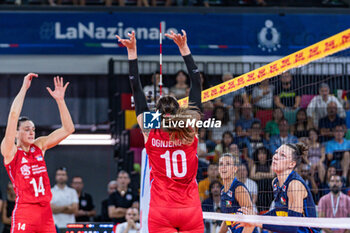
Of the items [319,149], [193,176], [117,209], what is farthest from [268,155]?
[193,176]

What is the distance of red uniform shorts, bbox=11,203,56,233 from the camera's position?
6613 millimetres

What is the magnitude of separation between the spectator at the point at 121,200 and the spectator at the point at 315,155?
341 cm

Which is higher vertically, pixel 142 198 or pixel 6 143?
pixel 6 143

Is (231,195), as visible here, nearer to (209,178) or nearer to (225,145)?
(209,178)

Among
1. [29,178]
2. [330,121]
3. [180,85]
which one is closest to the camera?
[29,178]

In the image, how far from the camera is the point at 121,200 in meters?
12.1

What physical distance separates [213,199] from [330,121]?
283cm

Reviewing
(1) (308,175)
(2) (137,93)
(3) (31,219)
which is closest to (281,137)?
(1) (308,175)

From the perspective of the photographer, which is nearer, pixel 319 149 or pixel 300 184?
pixel 300 184

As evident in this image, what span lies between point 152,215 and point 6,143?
2.27 meters

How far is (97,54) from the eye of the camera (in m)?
13.6

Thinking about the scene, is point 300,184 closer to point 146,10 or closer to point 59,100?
point 59,100

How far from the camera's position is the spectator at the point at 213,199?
1047cm

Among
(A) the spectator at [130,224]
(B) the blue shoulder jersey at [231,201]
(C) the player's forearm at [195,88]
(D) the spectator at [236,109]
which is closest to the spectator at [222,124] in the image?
(D) the spectator at [236,109]
